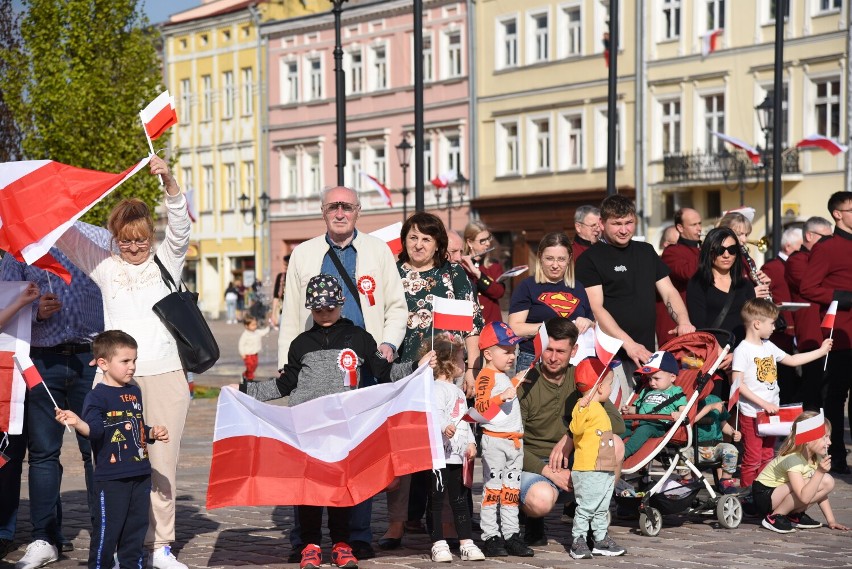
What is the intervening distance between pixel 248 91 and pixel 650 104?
867 inches

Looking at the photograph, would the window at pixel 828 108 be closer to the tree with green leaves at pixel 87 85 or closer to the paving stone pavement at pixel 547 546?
the tree with green leaves at pixel 87 85

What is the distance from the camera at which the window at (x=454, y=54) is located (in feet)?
180

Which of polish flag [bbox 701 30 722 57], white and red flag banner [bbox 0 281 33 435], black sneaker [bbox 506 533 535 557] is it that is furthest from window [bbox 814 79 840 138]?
white and red flag banner [bbox 0 281 33 435]

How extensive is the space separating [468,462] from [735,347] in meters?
→ 2.93

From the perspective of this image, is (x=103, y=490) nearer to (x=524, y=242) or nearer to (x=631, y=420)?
(x=631, y=420)

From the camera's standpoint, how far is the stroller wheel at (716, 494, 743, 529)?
1001 cm

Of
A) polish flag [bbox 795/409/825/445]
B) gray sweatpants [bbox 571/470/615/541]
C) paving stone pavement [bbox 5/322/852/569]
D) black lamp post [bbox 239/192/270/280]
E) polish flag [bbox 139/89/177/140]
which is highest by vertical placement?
black lamp post [bbox 239/192/270/280]

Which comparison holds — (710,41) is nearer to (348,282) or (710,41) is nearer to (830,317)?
(830,317)

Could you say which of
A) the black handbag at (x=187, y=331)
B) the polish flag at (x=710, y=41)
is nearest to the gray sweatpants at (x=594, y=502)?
the black handbag at (x=187, y=331)

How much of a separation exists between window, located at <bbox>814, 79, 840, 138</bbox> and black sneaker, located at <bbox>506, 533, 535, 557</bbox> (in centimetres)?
3565

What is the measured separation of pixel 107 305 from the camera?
28.6ft

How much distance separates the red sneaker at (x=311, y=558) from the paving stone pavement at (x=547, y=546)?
0.29 metres

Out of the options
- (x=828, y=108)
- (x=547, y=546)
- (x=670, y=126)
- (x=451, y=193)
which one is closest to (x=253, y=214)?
(x=451, y=193)

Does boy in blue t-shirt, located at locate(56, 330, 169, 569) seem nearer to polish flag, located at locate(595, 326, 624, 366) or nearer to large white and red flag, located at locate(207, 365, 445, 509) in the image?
large white and red flag, located at locate(207, 365, 445, 509)
